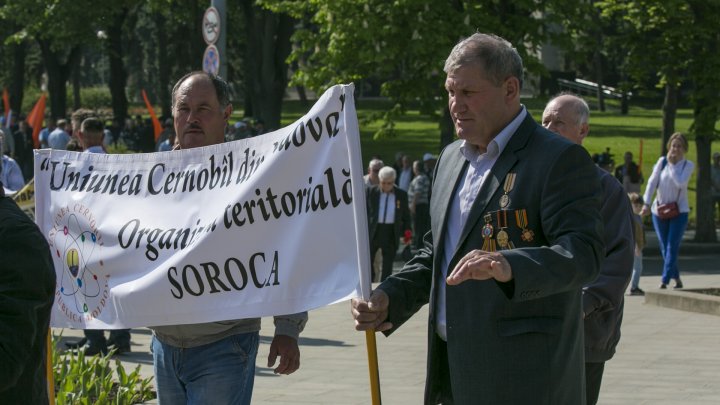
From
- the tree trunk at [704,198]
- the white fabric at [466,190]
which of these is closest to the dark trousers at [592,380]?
the white fabric at [466,190]

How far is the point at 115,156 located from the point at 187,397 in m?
1.15

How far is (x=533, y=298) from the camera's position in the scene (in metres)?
3.79

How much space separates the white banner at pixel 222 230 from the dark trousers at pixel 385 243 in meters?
12.4

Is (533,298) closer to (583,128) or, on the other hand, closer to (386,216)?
(583,128)

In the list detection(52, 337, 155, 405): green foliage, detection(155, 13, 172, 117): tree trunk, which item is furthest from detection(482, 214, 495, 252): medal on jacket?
detection(155, 13, 172, 117): tree trunk

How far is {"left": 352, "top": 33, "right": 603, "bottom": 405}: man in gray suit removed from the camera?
3928 millimetres

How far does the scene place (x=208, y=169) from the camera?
5.19m

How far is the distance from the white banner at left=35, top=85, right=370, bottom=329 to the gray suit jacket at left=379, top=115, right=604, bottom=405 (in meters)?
0.60

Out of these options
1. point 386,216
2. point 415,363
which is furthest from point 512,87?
point 386,216

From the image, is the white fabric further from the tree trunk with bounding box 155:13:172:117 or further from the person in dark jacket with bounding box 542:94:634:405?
the tree trunk with bounding box 155:13:172:117

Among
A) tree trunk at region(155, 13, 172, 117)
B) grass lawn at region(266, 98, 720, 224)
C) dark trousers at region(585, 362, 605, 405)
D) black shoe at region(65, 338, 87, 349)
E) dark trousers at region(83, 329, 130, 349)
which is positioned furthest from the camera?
tree trunk at region(155, 13, 172, 117)

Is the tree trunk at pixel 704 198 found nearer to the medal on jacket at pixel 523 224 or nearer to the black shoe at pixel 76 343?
the black shoe at pixel 76 343

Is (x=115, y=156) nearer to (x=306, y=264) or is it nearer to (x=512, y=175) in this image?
(x=306, y=264)

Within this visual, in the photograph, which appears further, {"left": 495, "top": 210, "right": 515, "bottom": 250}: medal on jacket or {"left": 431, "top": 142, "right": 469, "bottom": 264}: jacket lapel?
{"left": 431, "top": 142, "right": 469, "bottom": 264}: jacket lapel
